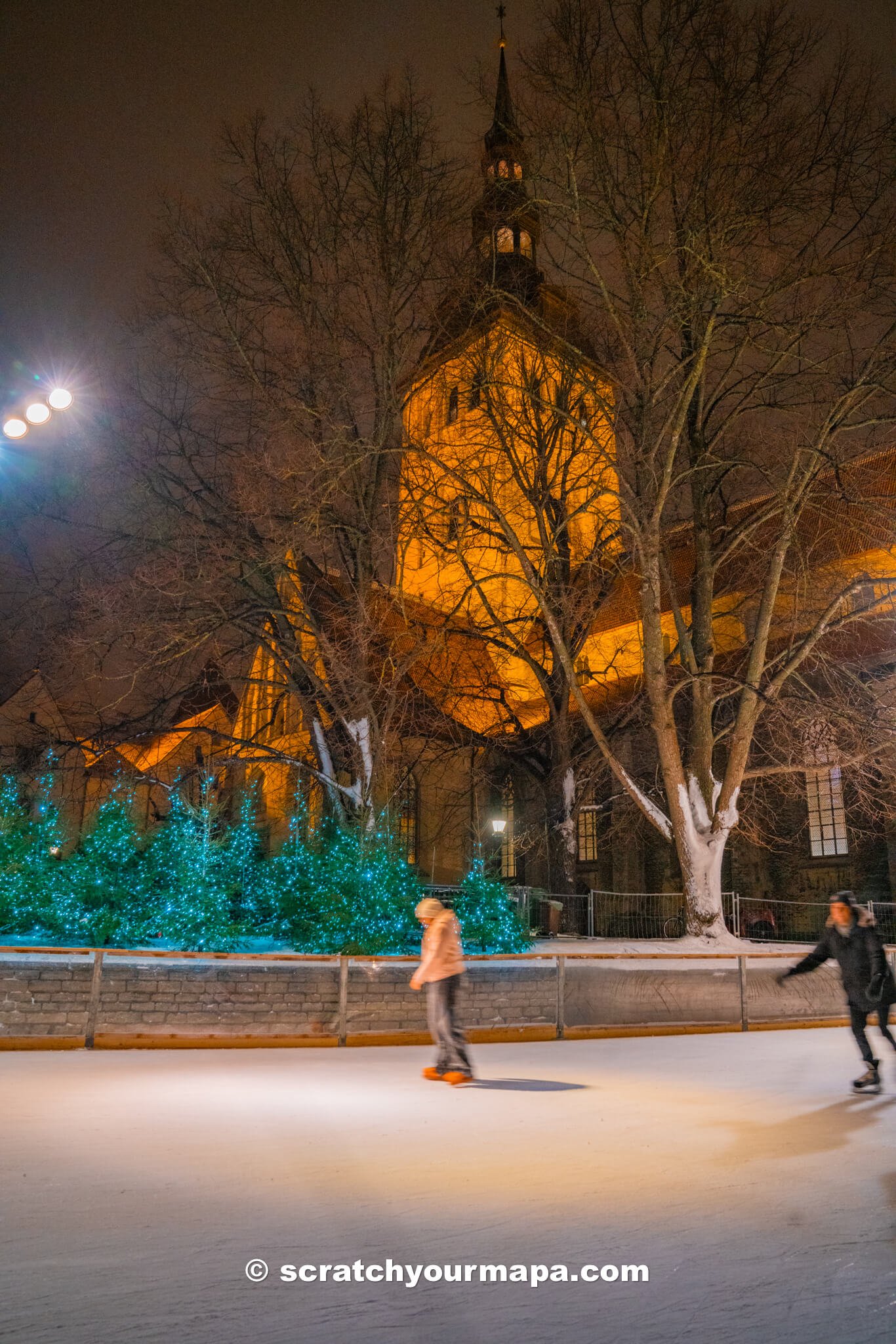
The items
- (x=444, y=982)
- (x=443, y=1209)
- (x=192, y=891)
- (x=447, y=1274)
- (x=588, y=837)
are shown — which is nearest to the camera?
(x=447, y=1274)

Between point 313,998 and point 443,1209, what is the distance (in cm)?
883

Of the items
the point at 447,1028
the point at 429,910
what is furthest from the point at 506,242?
the point at 447,1028

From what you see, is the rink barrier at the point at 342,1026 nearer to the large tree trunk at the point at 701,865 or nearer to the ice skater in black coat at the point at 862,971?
the large tree trunk at the point at 701,865

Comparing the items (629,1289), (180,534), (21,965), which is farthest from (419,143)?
(629,1289)

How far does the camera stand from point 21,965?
463 inches

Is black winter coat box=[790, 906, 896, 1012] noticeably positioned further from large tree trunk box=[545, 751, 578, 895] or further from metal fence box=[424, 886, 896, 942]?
large tree trunk box=[545, 751, 578, 895]

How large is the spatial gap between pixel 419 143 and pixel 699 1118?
19.8 meters

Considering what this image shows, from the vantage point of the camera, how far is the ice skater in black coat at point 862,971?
28.1 feet

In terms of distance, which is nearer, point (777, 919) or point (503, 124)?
point (503, 124)

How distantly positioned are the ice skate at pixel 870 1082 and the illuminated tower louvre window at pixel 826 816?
23.9 m

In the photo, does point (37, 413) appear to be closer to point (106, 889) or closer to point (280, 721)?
point (106, 889)

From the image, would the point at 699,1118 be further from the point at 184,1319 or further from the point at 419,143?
the point at 419,143

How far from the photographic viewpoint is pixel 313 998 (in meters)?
12.9

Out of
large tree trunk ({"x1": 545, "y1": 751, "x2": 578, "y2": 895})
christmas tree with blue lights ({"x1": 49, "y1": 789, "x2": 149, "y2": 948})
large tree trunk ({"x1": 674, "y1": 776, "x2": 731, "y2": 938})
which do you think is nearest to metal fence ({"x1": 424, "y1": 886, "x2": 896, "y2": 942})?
large tree trunk ({"x1": 545, "y1": 751, "x2": 578, "y2": 895})
